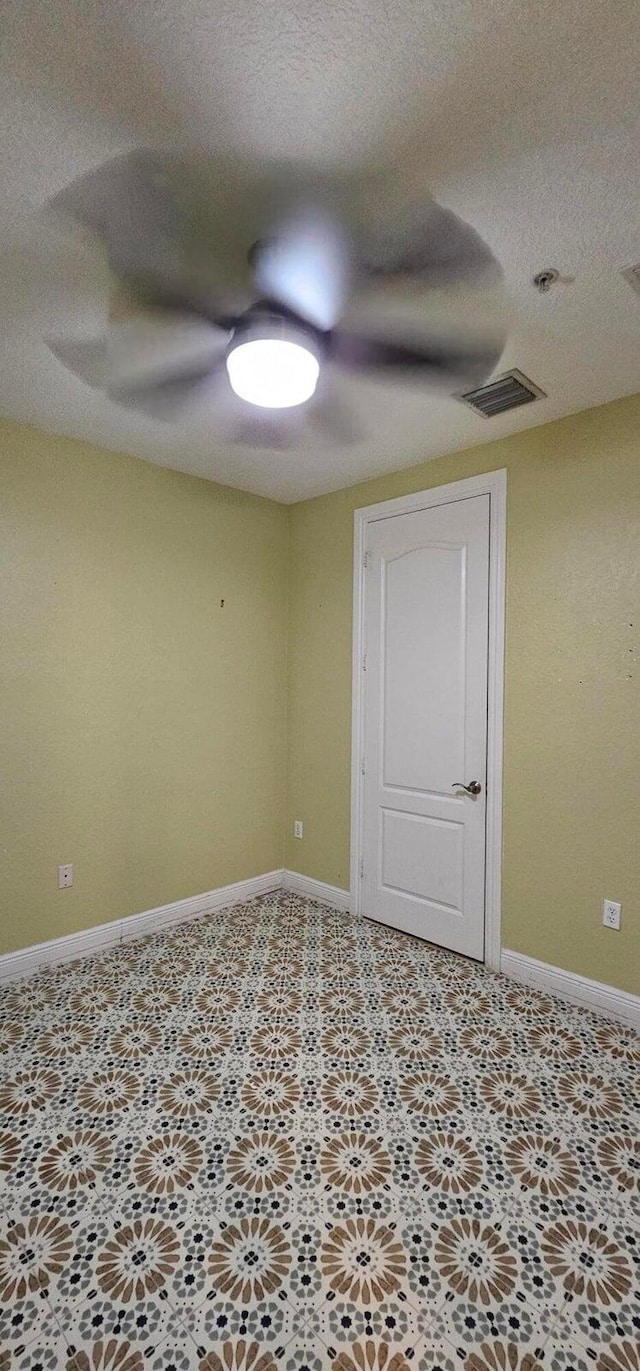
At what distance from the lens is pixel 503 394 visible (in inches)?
89.0

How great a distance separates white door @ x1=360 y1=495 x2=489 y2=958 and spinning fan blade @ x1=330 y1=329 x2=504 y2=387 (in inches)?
34.0

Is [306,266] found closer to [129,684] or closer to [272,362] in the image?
[272,362]

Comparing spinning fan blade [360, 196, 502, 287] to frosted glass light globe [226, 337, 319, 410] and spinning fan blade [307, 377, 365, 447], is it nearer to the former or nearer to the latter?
frosted glass light globe [226, 337, 319, 410]

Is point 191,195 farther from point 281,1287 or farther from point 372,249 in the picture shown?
point 281,1287

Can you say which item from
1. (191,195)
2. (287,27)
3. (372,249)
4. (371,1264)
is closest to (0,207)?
(191,195)

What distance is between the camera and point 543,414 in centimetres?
245

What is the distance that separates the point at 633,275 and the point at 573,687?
147cm

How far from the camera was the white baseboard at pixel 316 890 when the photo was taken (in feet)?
11.2

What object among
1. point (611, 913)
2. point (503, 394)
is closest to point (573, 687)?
point (611, 913)

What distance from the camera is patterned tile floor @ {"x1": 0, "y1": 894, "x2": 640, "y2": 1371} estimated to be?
1.19m

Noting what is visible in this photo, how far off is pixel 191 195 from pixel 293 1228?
2.49 m

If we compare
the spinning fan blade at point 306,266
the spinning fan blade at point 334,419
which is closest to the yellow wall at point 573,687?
the spinning fan blade at point 334,419

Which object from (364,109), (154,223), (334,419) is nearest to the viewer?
(364,109)

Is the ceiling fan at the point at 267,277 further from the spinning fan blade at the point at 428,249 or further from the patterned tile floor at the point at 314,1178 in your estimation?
the patterned tile floor at the point at 314,1178
